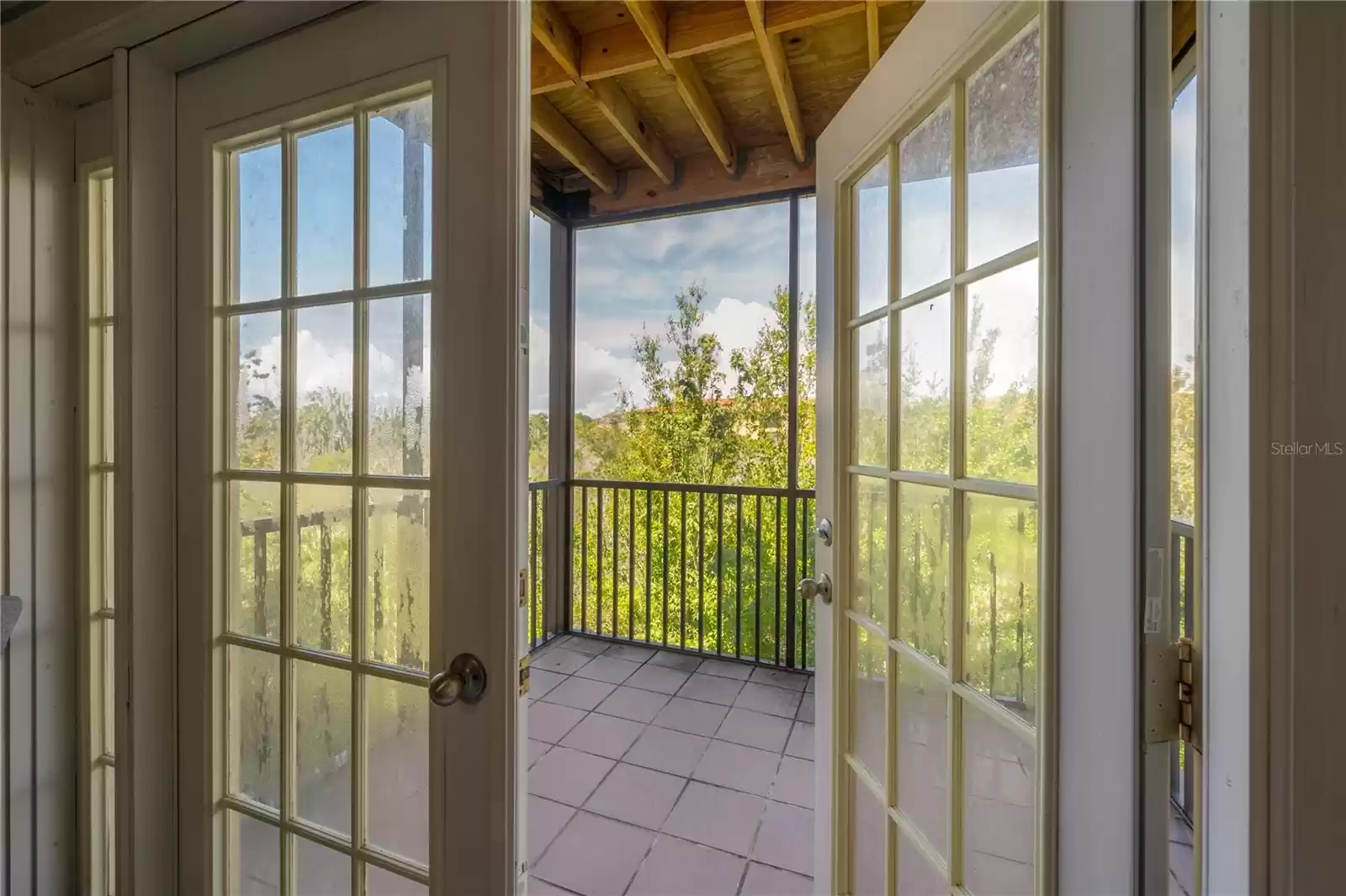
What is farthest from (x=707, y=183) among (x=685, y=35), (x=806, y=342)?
(x=806, y=342)

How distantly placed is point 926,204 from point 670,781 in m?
2.02

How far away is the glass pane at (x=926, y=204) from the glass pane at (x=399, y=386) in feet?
2.88

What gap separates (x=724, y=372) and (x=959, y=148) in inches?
87.1

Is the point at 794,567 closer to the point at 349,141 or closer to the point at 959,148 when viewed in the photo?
the point at 959,148

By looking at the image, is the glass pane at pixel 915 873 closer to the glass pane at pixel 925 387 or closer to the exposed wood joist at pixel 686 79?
the glass pane at pixel 925 387

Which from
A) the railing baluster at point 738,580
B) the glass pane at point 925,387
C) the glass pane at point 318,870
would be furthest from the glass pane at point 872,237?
the railing baluster at point 738,580

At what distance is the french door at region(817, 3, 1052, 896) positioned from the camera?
0.71 meters

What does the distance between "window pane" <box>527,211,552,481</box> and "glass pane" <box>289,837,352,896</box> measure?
7.38 ft

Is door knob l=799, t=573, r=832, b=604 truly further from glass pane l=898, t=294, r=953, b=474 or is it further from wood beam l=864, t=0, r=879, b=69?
wood beam l=864, t=0, r=879, b=69

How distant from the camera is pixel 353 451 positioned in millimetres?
869

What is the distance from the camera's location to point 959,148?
81 cm

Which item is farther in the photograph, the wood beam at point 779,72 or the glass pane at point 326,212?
the wood beam at point 779,72

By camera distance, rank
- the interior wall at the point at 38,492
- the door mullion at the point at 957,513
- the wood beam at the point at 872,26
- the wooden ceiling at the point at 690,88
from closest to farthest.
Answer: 1. the door mullion at the point at 957,513
2. the interior wall at the point at 38,492
3. the wood beam at the point at 872,26
4. the wooden ceiling at the point at 690,88

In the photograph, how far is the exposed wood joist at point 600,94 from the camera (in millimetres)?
1901
